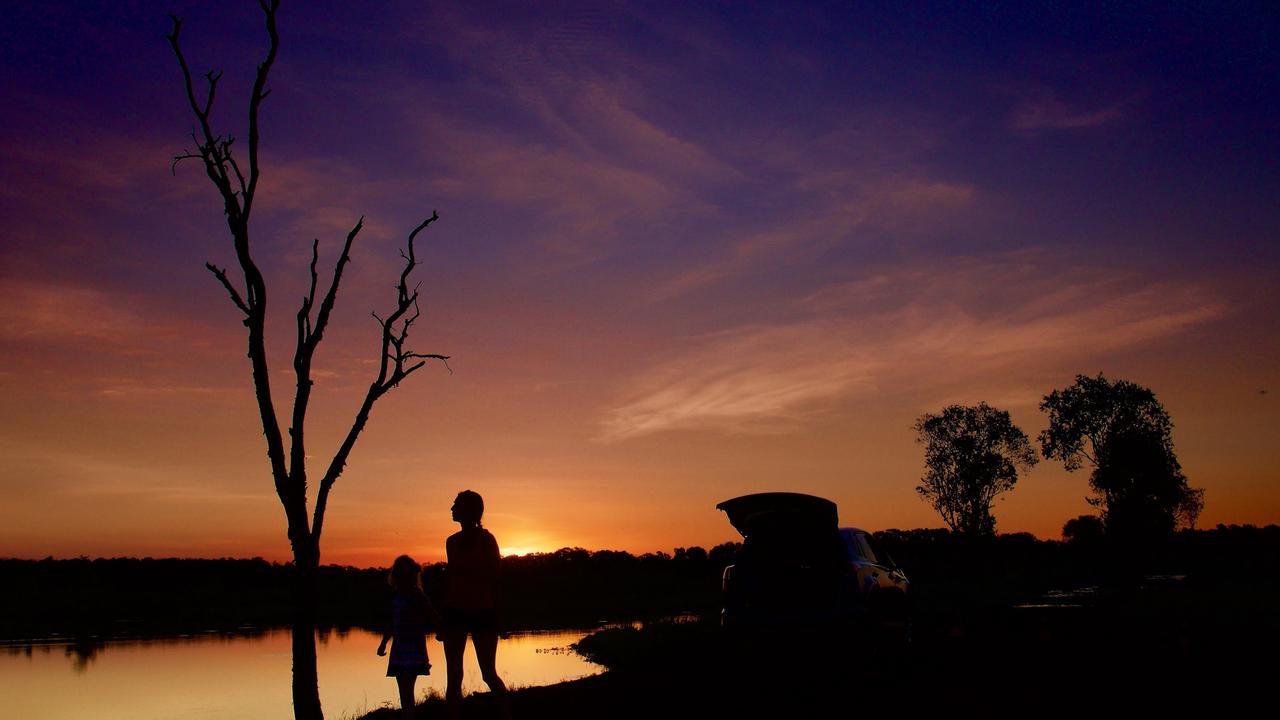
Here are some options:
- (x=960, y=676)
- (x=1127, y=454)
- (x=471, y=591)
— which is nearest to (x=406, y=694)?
(x=471, y=591)

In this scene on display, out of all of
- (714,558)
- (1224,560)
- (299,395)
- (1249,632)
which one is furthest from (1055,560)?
(299,395)

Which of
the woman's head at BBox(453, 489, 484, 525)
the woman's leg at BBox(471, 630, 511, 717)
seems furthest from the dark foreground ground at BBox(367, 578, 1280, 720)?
the woman's head at BBox(453, 489, 484, 525)

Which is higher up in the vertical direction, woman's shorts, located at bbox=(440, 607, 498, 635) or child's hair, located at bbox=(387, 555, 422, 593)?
child's hair, located at bbox=(387, 555, 422, 593)

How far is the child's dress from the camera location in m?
11.2

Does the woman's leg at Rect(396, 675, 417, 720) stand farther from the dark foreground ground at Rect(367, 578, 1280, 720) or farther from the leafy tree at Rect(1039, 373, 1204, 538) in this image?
the leafy tree at Rect(1039, 373, 1204, 538)

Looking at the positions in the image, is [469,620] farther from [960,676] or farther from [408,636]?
[960,676]

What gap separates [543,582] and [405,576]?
86246 millimetres

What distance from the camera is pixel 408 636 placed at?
1126cm

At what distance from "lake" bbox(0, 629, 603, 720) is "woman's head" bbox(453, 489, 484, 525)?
1364cm

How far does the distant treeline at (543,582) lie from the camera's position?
6681 cm

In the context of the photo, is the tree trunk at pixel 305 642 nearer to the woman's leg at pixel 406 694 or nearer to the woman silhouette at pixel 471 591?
the woman's leg at pixel 406 694

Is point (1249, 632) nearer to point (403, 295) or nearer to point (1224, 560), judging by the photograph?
point (403, 295)

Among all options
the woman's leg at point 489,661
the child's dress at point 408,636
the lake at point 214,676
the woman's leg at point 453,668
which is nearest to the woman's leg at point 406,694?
the child's dress at point 408,636

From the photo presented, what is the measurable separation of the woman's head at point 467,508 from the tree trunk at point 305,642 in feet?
11.2
